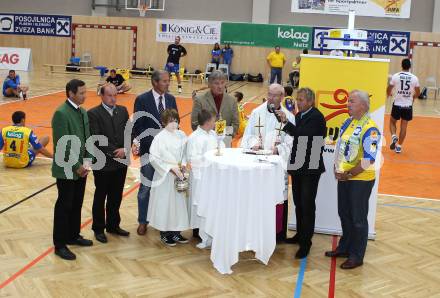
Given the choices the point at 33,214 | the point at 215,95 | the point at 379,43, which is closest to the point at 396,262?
the point at 215,95

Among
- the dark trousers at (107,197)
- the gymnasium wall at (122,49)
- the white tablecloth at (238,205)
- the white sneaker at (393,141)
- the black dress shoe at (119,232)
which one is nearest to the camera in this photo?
the white tablecloth at (238,205)

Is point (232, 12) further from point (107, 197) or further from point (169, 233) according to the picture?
point (169, 233)

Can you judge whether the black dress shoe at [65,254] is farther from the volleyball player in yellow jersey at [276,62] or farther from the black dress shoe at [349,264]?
the volleyball player in yellow jersey at [276,62]

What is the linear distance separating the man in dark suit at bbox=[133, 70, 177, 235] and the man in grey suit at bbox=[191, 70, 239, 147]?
1.10 feet

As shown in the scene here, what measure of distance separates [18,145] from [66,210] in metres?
3.85

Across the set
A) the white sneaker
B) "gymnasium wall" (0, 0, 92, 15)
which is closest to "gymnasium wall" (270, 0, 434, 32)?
"gymnasium wall" (0, 0, 92, 15)

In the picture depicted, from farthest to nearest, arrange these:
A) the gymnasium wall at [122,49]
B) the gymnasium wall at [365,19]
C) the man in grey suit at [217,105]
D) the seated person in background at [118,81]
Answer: the gymnasium wall at [122,49] → the gymnasium wall at [365,19] → the seated person in background at [118,81] → the man in grey suit at [217,105]

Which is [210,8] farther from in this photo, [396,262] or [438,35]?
[396,262]

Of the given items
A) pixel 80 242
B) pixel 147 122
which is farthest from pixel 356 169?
pixel 80 242

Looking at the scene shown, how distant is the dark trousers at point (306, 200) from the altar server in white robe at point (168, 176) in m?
1.21

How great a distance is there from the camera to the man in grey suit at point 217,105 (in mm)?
6883

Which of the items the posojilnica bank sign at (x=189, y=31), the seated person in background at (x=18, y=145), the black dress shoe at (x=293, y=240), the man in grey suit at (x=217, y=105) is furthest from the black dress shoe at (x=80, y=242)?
the posojilnica bank sign at (x=189, y=31)

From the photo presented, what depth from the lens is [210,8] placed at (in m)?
27.8

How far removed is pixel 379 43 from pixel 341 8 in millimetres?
2410
